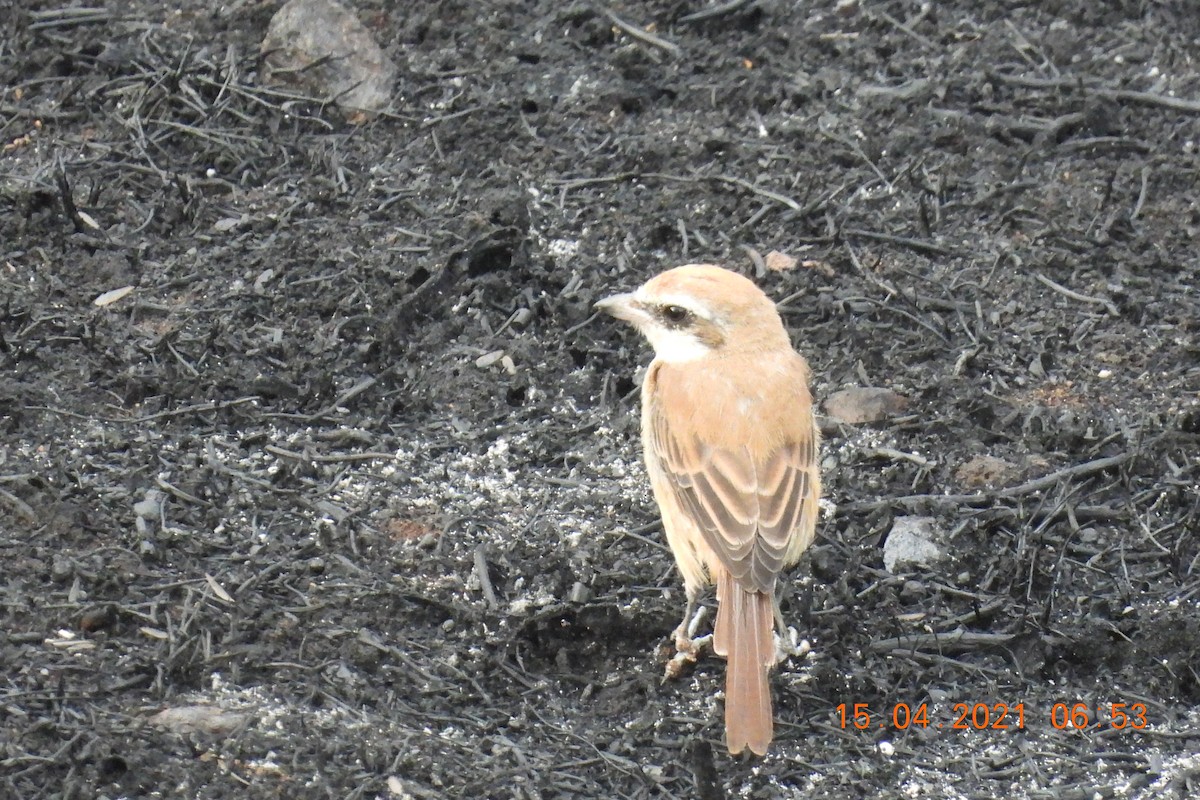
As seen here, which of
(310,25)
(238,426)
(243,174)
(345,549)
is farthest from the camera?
(310,25)

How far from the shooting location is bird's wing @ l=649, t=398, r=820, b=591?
6379mm

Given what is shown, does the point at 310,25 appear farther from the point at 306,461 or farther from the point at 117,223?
the point at 306,461

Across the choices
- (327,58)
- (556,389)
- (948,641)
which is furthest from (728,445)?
(327,58)

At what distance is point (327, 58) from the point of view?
941 centimetres

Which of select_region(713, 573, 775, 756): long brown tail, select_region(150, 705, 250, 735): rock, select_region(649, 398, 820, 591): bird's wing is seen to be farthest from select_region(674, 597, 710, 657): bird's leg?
select_region(150, 705, 250, 735): rock

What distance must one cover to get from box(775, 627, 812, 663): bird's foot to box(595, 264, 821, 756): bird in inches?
2.2

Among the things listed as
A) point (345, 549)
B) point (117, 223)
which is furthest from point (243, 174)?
point (345, 549)

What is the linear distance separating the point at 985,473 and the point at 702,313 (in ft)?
5.24

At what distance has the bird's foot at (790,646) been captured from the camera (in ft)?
22.1

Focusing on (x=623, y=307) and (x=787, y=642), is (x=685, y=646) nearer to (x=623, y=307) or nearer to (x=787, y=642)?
(x=787, y=642)

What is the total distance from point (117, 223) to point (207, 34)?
1.75 metres

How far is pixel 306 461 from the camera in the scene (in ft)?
23.9

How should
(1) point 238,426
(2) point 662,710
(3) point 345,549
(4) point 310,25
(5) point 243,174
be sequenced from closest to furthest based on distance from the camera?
(2) point 662,710, (3) point 345,549, (1) point 238,426, (5) point 243,174, (4) point 310,25

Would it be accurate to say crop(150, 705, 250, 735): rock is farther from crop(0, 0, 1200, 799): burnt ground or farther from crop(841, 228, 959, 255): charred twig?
crop(841, 228, 959, 255): charred twig
